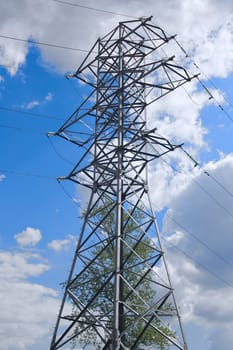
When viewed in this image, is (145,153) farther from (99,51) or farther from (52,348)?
(52,348)

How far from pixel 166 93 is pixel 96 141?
3.22 metres

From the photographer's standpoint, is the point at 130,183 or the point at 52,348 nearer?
the point at 52,348

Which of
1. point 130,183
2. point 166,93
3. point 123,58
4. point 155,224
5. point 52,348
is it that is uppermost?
point 123,58

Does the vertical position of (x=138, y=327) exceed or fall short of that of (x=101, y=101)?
it falls short

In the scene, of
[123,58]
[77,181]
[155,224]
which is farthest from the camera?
[123,58]

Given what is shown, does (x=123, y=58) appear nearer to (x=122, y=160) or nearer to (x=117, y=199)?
(x=122, y=160)

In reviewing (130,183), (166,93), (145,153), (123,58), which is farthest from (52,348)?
(123,58)

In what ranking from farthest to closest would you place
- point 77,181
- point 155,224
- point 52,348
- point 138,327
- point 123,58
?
point 138,327, point 123,58, point 77,181, point 155,224, point 52,348

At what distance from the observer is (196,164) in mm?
18391

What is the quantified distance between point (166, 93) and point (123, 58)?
8.26 ft

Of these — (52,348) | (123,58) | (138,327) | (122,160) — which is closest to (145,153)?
(122,160)

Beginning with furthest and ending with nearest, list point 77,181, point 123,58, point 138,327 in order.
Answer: point 138,327 → point 123,58 → point 77,181

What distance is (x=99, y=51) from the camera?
63.5 feet

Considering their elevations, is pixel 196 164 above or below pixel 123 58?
below
